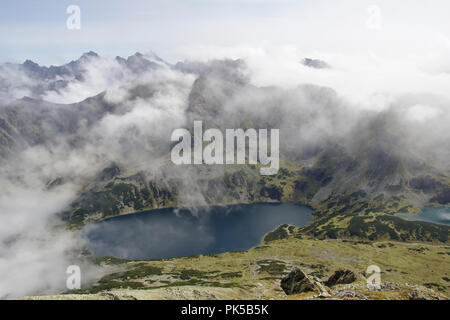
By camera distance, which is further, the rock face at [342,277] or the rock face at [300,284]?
the rock face at [342,277]

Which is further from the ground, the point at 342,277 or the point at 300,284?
the point at 300,284

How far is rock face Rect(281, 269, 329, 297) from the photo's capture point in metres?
51.8

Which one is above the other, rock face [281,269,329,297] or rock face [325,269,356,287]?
rock face [281,269,329,297]

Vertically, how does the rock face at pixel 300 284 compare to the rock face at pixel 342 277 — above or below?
above

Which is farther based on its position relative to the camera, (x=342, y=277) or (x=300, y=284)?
(x=342, y=277)

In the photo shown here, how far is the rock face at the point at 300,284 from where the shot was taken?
51781 millimetres

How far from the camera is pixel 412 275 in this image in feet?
623

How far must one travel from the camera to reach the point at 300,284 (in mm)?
54656
